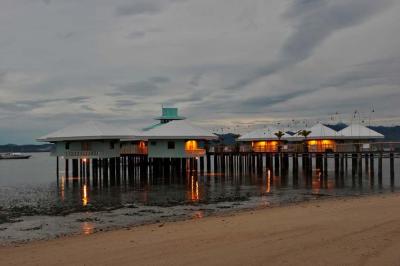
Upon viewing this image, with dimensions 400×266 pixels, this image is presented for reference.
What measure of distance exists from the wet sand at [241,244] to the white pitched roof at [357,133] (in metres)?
34.5

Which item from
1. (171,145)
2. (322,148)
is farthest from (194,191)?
(322,148)

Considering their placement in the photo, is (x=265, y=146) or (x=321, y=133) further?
(x=265, y=146)

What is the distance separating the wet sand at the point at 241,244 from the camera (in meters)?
9.92

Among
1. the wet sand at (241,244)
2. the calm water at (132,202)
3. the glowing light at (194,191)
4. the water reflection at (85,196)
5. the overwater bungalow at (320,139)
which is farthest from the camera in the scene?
the overwater bungalow at (320,139)

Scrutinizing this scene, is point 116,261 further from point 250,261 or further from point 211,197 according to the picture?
point 211,197

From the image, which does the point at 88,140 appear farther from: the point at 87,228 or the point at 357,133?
the point at 357,133

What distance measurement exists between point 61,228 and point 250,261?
32.8 ft

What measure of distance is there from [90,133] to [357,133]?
95.6ft

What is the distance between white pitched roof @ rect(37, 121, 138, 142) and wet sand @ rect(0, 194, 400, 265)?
25.3 meters

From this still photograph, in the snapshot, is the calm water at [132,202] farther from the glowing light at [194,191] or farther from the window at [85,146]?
the window at [85,146]

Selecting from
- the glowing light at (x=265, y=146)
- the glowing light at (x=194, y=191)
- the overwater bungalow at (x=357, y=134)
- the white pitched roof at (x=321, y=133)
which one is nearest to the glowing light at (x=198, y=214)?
the glowing light at (x=194, y=191)

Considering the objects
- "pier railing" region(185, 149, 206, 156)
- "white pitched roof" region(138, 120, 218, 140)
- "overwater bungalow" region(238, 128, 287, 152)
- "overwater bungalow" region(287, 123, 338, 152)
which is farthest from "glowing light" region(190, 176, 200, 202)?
"overwater bungalow" region(238, 128, 287, 152)

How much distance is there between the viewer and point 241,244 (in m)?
11.5

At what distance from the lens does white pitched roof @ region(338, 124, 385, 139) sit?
48.9 m
